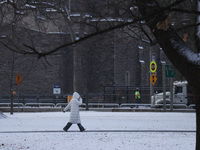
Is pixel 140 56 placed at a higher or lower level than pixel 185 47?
higher

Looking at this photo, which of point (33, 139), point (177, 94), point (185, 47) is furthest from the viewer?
Answer: point (177, 94)

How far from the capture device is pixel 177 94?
33.5 metres

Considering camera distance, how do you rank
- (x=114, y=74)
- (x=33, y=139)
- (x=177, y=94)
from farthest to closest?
(x=114, y=74)
(x=177, y=94)
(x=33, y=139)

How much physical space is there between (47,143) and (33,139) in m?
1.05

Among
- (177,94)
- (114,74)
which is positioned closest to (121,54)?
(114,74)

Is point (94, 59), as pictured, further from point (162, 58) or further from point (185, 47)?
point (185, 47)

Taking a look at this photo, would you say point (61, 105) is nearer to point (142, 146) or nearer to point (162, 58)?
point (162, 58)

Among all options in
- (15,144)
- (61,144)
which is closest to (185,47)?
(61,144)

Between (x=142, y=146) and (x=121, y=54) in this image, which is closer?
(x=142, y=146)

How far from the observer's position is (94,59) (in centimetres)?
4662

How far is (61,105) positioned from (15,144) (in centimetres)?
2296

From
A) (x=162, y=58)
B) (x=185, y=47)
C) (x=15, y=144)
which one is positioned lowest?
(x=15, y=144)

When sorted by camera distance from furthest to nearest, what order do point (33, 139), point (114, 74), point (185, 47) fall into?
point (114, 74), point (33, 139), point (185, 47)

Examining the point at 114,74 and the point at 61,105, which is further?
the point at 114,74
